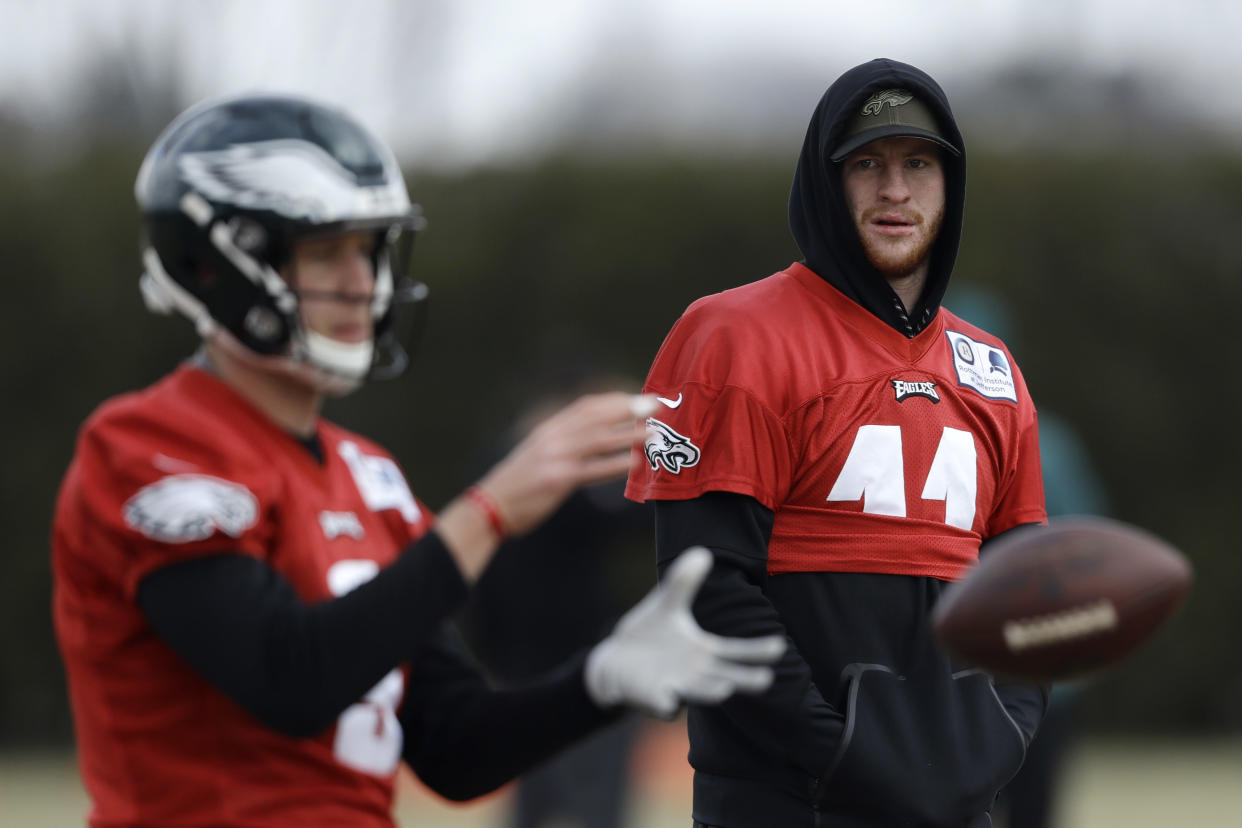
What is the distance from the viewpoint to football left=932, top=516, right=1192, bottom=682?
2.47 m

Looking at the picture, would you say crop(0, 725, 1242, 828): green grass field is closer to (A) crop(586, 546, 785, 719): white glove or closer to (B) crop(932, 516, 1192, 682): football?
(B) crop(932, 516, 1192, 682): football

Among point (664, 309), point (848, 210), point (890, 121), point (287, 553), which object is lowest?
point (664, 309)

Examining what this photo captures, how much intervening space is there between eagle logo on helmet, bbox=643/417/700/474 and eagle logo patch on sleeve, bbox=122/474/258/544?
748 millimetres

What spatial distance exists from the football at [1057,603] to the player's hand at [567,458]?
62 centimetres

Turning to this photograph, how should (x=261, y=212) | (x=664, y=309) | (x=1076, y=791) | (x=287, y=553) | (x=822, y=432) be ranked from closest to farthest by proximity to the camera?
(x=287, y=553)
(x=261, y=212)
(x=822, y=432)
(x=1076, y=791)
(x=664, y=309)

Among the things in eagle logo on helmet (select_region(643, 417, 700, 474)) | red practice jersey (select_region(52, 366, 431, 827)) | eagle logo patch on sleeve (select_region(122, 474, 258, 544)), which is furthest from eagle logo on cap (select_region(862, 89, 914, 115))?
eagle logo patch on sleeve (select_region(122, 474, 258, 544))

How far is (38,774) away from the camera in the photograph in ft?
30.1

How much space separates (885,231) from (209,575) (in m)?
1.38

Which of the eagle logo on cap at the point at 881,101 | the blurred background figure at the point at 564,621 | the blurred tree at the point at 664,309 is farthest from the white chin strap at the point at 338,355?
the blurred tree at the point at 664,309

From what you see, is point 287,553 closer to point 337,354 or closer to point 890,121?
point 337,354

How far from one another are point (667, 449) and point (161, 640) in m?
0.92

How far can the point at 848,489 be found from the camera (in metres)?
2.77

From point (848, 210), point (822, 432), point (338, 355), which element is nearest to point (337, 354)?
point (338, 355)

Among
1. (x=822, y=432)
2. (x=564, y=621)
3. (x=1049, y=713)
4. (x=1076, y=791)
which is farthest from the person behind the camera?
(x=1076, y=791)
